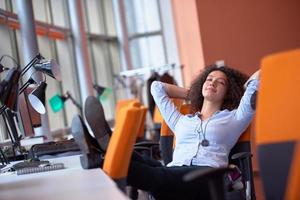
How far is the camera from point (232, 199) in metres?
2.88

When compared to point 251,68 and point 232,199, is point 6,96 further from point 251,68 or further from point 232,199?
point 251,68

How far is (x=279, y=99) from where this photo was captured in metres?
1.87

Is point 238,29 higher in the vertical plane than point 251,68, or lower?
higher

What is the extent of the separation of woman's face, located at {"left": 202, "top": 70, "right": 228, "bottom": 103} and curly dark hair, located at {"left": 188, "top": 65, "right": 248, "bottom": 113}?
38 mm

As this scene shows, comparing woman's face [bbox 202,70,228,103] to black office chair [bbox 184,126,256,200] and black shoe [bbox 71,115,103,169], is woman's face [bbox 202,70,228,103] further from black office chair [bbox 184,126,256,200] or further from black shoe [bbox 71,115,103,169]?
black shoe [bbox 71,115,103,169]

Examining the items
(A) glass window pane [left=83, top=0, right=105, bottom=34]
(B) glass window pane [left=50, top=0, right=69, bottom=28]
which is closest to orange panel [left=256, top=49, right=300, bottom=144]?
(B) glass window pane [left=50, top=0, right=69, bottom=28]

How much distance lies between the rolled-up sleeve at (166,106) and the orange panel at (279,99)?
168 centimetres

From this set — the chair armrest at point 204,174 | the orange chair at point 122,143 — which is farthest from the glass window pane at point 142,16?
the chair armrest at point 204,174

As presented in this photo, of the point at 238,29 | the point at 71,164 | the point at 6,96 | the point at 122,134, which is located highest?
the point at 238,29

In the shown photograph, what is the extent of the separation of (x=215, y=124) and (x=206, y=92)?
0.76 ft

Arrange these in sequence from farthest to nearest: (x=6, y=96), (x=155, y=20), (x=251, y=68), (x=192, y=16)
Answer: (x=155, y=20), (x=192, y=16), (x=251, y=68), (x=6, y=96)

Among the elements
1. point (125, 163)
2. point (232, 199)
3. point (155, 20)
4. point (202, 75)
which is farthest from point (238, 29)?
point (155, 20)

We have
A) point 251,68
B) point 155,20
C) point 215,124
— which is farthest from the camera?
point 155,20

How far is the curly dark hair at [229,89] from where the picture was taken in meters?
3.45
